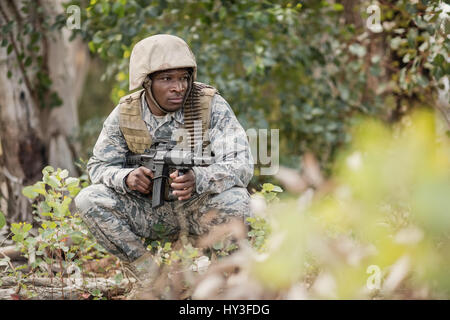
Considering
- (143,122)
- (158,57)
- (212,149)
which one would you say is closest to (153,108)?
(143,122)

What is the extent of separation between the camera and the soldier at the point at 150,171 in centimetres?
316

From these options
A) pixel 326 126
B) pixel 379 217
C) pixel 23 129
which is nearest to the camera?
pixel 379 217

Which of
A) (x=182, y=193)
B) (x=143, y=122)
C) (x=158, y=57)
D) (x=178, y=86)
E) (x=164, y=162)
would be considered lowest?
(x=182, y=193)

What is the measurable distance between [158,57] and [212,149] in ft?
1.96

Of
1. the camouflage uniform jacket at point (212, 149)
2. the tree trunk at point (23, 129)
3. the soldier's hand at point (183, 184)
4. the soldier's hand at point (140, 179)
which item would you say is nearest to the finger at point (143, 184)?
the soldier's hand at point (140, 179)

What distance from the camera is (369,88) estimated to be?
6.61 metres

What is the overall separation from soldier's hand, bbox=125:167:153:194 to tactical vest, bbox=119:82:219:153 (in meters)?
0.27

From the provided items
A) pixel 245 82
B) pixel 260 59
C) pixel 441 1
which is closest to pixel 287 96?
pixel 245 82

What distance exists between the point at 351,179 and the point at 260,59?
3.98 meters

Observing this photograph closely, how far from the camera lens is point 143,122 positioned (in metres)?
3.35

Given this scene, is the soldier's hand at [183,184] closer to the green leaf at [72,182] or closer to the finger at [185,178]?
the finger at [185,178]

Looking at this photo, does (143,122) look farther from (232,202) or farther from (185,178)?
(232,202)

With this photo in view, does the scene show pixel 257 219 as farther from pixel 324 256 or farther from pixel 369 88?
pixel 369 88

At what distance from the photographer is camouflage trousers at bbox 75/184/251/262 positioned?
10.4 ft
